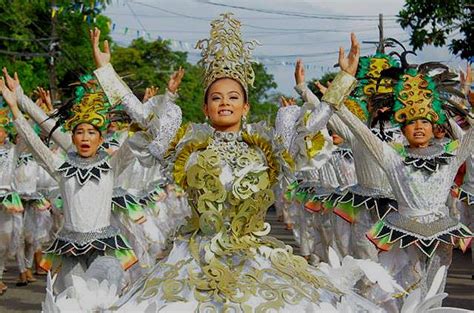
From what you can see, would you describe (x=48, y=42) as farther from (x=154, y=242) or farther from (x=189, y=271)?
(x=189, y=271)

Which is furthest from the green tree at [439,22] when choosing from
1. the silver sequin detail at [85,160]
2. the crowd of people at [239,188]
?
the silver sequin detail at [85,160]

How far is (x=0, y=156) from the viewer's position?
11.0m

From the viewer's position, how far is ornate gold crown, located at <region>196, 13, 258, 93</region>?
5176mm

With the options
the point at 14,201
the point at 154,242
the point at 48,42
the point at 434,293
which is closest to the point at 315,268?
the point at 434,293

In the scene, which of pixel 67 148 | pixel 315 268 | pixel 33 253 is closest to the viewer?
pixel 315 268

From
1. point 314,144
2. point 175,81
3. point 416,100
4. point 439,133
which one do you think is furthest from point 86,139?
point 439,133

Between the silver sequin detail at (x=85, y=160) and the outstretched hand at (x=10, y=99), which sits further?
the outstretched hand at (x=10, y=99)

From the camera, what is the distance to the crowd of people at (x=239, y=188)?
470cm

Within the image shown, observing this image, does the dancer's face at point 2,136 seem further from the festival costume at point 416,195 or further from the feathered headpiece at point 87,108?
the festival costume at point 416,195

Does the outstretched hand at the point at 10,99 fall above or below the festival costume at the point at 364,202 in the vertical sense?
above

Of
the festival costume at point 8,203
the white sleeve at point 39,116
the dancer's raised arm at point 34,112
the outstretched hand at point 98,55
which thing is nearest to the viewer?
the outstretched hand at point 98,55

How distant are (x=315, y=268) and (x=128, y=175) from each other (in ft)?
21.9

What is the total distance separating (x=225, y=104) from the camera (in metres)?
5.09

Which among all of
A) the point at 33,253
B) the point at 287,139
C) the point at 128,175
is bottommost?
the point at 33,253
